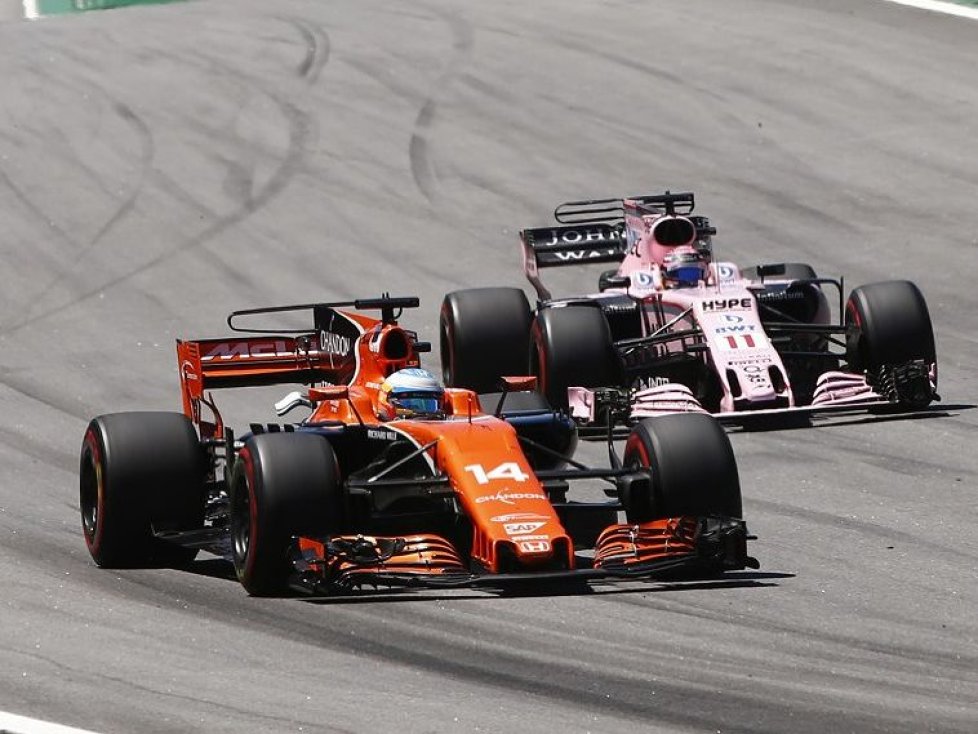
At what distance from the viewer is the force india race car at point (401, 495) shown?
1216 centimetres

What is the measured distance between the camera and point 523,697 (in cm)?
1006

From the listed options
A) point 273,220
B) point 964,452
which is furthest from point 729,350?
point 273,220

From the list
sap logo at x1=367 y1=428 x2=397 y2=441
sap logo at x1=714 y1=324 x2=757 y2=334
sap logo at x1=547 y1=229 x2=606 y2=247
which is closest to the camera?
sap logo at x1=367 y1=428 x2=397 y2=441

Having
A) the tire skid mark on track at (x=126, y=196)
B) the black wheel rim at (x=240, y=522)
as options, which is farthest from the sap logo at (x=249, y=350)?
the tire skid mark on track at (x=126, y=196)

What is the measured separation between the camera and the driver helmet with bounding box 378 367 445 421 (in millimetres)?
13641

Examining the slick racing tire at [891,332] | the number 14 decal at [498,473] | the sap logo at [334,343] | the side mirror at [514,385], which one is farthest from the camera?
the slick racing tire at [891,332]

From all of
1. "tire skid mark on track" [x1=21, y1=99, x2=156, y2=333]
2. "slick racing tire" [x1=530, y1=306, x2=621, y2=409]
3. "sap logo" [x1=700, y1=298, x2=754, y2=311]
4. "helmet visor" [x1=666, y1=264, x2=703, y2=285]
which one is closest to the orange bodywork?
"slick racing tire" [x1=530, y1=306, x2=621, y2=409]

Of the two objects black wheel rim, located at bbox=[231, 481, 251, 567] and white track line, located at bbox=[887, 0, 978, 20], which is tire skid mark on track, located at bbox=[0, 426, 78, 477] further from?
white track line, located at bbox=[887, 0, 978, 20]

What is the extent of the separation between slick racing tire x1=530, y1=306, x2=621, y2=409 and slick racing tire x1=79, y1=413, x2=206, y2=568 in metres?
5.66

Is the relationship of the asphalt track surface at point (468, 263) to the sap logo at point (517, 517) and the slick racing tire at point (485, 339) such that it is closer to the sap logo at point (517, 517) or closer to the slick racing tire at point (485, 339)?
the sap logo at point (517, 517)

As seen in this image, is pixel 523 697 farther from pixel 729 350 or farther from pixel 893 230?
pixel 893 230

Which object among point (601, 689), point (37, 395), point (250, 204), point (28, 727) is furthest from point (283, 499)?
point (250, 204)

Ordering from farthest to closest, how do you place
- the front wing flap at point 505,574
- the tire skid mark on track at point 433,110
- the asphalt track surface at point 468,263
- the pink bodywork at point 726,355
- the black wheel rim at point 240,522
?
the tire skid mark on track at point 433,110
the pink bodywork at point 726,355
the black wheel rim at point 240,522
the front wing flap at point 505,574
the asphalt track surface at point 468,263

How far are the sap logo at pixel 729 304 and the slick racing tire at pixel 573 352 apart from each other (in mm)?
881
